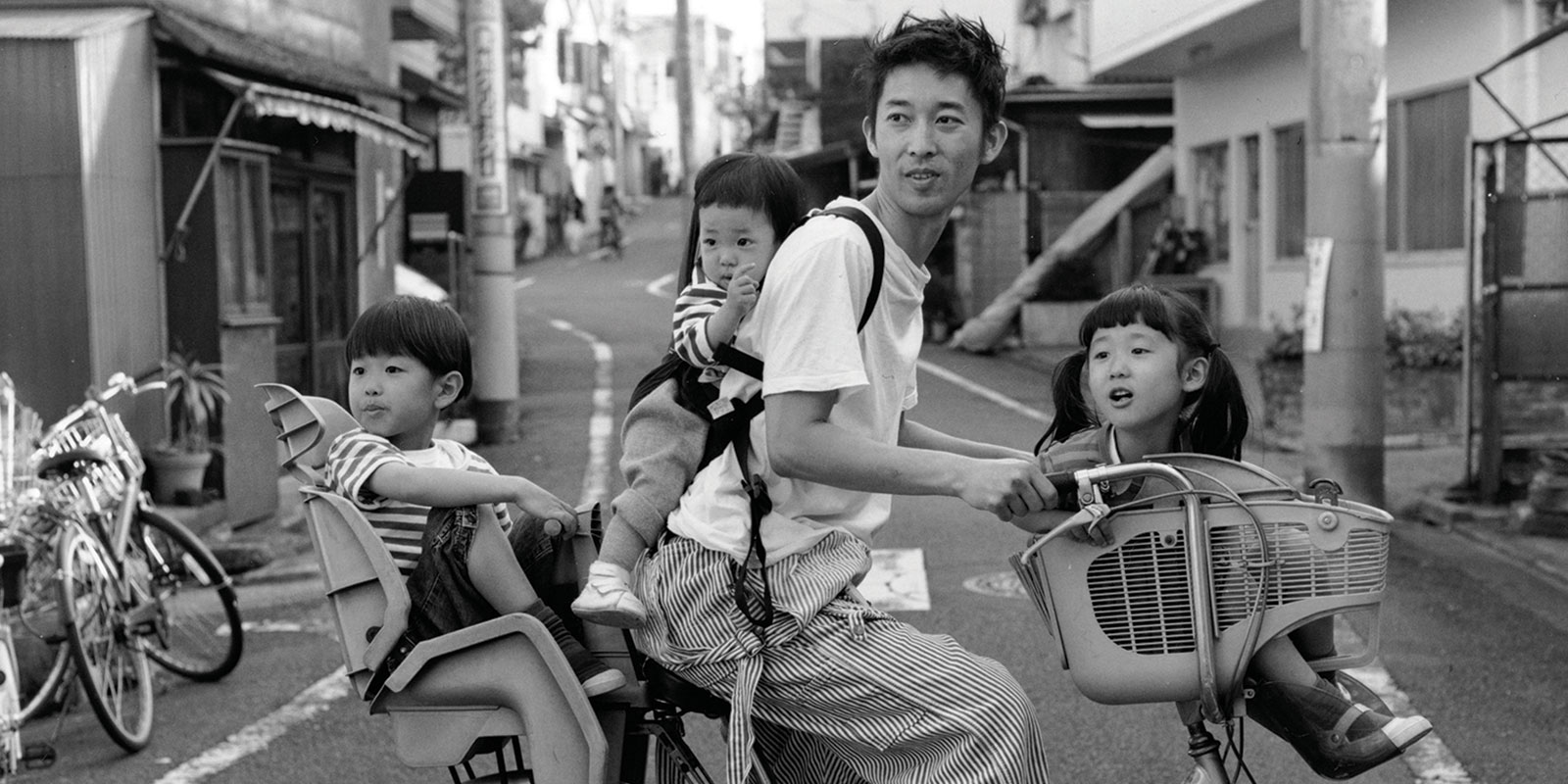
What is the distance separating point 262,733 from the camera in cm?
638

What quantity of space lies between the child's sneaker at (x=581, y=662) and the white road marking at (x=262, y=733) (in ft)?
10.2

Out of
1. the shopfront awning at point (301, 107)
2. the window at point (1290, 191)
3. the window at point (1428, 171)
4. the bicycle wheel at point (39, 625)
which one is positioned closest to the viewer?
the bicycle wheel at point (39, 625)

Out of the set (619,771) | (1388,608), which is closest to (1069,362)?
(619,771)

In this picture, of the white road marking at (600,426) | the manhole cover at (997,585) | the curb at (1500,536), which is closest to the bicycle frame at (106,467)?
the white road marking at (600,426)

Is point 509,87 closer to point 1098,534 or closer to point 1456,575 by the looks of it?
point 1456,575

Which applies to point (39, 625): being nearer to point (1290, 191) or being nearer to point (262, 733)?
point (262, 733)

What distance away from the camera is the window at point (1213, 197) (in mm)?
23969

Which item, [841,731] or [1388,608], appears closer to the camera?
[841,731]

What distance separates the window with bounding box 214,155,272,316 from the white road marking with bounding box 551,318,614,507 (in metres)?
2.74

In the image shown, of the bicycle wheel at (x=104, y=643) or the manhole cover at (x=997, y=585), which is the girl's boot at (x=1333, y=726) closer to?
the bicycle wheel at (x=104, y=643)

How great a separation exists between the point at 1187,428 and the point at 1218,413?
7 cm

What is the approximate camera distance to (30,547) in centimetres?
662

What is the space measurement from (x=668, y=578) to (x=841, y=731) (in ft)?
1.27

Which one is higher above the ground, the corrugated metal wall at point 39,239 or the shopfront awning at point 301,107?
the shopfront awning at point 301,107
